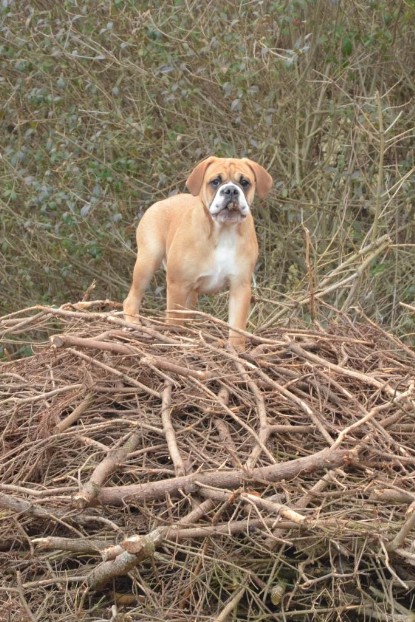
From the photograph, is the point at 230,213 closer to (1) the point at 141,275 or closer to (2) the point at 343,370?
(1) the point at 141,275

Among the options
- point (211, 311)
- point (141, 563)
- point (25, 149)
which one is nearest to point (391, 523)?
point (141, 563)

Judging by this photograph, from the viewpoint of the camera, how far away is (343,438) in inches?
190

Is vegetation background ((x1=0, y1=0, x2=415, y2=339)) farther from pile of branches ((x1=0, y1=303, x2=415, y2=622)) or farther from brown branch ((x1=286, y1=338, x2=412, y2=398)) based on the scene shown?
pile of branches ((x1=0, y1=303, x2=415, y2=622))

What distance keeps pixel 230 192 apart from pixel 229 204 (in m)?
0.07

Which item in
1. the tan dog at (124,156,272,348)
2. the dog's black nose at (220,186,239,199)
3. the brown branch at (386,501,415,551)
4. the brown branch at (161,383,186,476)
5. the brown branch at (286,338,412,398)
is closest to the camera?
the brown branch at (386,501,415,551)

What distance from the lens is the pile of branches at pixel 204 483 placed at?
14.6ft

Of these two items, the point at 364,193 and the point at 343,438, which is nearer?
the point at 343,438

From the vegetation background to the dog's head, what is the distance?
6.92ft

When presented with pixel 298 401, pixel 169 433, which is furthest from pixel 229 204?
pixel 169 433

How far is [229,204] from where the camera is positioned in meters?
6.87

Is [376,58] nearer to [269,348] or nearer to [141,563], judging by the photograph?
[269,348]

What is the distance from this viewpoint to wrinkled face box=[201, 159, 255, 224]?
6863mm

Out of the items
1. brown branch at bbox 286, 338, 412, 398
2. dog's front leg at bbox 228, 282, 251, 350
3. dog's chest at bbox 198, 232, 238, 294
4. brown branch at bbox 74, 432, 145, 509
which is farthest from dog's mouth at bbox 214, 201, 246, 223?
brown branch at bbox 74, 432, 145, 509

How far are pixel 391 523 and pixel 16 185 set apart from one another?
24.7ft
